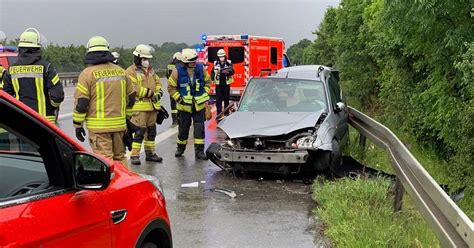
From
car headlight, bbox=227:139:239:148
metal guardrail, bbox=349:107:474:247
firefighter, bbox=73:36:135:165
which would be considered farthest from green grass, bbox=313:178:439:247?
firefighter, bbox=73:36:135:165

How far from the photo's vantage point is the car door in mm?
2174

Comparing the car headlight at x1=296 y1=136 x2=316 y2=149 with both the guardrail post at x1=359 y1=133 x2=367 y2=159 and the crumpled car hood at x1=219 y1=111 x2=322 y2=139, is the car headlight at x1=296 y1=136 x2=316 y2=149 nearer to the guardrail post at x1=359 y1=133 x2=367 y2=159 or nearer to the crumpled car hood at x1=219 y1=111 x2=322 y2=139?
the crumpled car hood at x1=219 y1=111 x2=322 y2=139

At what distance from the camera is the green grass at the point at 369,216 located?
14.8 ft

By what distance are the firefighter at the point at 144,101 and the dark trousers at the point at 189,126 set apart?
0.49 metres

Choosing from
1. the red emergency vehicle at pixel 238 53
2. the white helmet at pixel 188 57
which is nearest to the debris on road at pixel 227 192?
the white helmet at pixel 188 57

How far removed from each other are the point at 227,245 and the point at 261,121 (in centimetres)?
290

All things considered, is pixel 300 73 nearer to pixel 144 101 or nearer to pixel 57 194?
pixel 144 101

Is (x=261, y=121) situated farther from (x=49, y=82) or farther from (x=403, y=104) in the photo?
(x=403, y=104)

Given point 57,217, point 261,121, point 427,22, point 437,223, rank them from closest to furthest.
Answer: point 57,217 < point 437,223 < point 427,22 < point 261,121

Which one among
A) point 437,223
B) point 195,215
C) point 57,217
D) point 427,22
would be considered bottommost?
point 195,215

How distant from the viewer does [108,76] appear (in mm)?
5883

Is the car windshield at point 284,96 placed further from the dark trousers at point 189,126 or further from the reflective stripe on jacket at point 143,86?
the reflective stripe on jacket at point 143,86

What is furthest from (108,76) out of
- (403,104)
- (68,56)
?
(68,56)

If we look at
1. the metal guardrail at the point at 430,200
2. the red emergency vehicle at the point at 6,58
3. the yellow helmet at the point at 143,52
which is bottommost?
the metal guardrail at the point at 430,200
